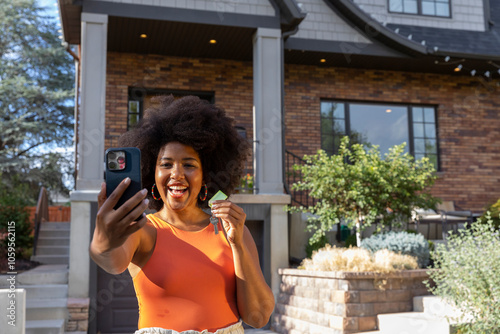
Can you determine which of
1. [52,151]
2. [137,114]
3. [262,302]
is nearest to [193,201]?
[262,302]

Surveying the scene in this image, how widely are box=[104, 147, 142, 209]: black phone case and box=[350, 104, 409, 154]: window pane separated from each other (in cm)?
952

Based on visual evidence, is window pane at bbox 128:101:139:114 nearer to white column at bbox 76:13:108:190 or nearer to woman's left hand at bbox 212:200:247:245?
white column at bbox 76:13:108:190

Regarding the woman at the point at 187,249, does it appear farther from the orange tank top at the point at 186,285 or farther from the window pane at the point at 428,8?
the window pane at the point at 428,8

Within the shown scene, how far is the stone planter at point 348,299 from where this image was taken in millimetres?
5992

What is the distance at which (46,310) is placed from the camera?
6539 millimetres

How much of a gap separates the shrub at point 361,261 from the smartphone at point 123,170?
17.3ft

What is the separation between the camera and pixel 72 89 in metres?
18.0

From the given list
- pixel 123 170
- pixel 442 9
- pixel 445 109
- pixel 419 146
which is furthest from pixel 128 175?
pixel 442 9

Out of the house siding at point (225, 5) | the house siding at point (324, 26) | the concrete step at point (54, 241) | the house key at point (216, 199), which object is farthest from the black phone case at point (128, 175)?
the house siding at point (324, 26)

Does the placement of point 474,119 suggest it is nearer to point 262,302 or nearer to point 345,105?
point 345,105

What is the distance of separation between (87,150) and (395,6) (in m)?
7.48

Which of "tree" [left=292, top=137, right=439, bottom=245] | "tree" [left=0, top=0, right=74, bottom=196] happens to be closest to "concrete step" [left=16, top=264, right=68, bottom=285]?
"tree" [left=292, top=137, right=439, bottom=245]

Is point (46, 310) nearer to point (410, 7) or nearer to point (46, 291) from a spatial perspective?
point (46, 291)

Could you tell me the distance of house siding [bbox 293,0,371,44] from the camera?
9.72m
